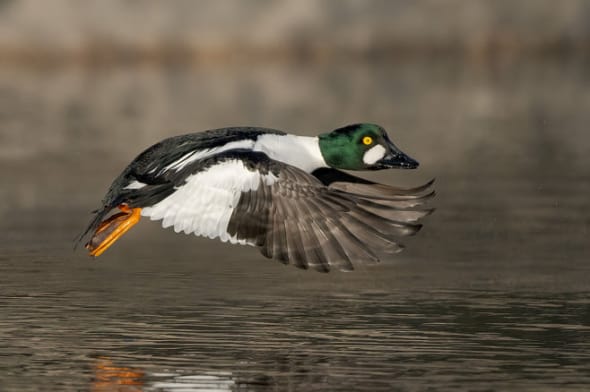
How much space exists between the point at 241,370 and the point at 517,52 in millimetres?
27170

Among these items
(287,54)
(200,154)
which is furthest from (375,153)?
(287,54)

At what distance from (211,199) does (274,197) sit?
366 mm

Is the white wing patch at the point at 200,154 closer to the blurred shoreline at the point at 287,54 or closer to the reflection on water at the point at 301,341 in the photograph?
the reflection on water at the point at 301,341

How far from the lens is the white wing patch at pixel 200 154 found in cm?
896

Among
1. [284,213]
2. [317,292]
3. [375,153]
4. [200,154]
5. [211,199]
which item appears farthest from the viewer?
[317,292]

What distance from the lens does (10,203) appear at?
1417cm

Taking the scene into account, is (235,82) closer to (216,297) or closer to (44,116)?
(44,116)

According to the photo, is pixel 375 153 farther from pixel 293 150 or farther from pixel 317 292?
pixel 317 292

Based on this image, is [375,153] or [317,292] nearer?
[375,153]

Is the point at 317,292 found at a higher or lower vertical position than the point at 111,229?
lower

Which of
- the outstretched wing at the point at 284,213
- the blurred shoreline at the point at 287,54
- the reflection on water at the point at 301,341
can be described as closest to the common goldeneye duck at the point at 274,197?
the outstretched wing at the point at 284,213

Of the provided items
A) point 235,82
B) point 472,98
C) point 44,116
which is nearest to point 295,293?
point 44,116

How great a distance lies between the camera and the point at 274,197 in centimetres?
845

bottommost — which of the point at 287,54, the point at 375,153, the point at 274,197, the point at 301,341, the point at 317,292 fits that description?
the point at 301,341
